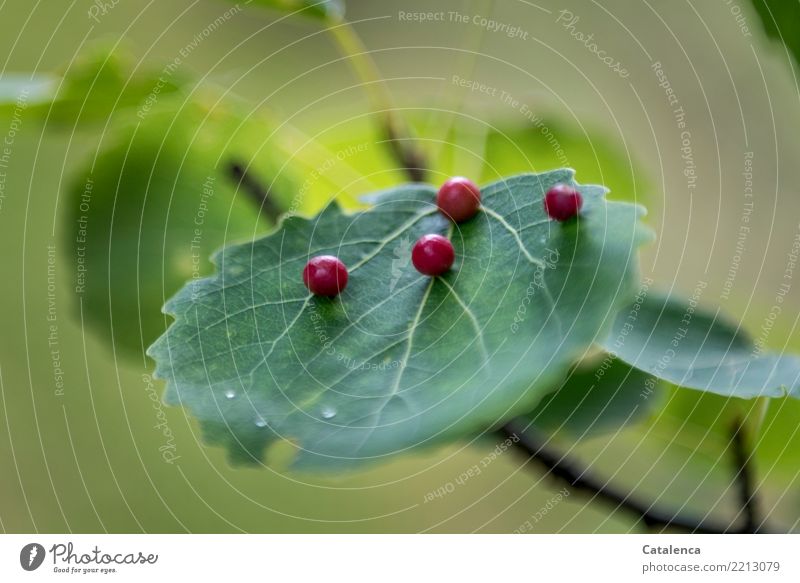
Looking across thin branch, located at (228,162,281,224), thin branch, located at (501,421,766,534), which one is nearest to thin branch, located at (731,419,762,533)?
thin branch, located at (501,421,766,534)

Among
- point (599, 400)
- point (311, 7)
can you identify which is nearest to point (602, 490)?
point (599, 400)

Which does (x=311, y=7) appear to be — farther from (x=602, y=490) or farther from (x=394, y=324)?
(x=602, y=490)

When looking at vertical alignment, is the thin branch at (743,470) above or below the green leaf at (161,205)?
below

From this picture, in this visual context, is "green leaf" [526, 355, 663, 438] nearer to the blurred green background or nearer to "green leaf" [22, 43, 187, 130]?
the blurred green background

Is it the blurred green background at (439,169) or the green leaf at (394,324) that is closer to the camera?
the green leaf at (394,324)

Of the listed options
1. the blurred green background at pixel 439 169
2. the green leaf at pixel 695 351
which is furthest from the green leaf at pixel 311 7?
the green leaf at pixel 695 351

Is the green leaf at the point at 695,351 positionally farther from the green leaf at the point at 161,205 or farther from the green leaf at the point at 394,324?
the green leaf at the point at 161,205
